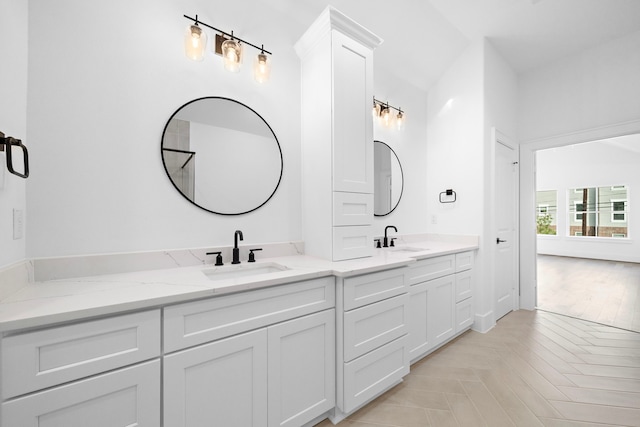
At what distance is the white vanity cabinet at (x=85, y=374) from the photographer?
846 mm

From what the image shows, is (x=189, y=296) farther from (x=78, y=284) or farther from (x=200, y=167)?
(x=200, y=167)

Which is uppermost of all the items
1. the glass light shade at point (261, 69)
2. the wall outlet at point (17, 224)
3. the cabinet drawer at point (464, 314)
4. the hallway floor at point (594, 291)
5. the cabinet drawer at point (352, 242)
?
the glass light shade at point (261, 69)

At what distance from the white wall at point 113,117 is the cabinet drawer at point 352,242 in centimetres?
68

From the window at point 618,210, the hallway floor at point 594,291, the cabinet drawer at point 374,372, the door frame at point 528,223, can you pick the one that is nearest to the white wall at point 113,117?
the cabinet drawer at point 374,372

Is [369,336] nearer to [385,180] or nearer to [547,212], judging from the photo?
[385,180]

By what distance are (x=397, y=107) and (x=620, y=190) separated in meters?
7.76

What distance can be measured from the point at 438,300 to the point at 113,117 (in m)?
2.76

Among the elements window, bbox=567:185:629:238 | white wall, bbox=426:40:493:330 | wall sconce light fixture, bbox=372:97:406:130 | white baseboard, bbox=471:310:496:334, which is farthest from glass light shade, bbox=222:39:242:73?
window, bbox=567:185:629:238

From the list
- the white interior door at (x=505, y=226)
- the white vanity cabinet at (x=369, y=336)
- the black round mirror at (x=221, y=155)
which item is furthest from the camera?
the white interior door at (x=505, y=226)

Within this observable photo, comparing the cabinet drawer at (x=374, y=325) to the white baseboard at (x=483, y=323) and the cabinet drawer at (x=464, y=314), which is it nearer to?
the cabinet drawer at (x=464, y=314)

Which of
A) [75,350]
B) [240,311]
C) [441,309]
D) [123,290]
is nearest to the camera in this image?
[75,350]

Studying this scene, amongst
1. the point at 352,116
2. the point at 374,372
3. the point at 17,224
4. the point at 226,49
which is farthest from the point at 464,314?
the point at 17,224

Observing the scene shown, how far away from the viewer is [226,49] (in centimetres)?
177

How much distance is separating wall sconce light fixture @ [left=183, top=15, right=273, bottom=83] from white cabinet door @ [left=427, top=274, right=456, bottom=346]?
2.18m
